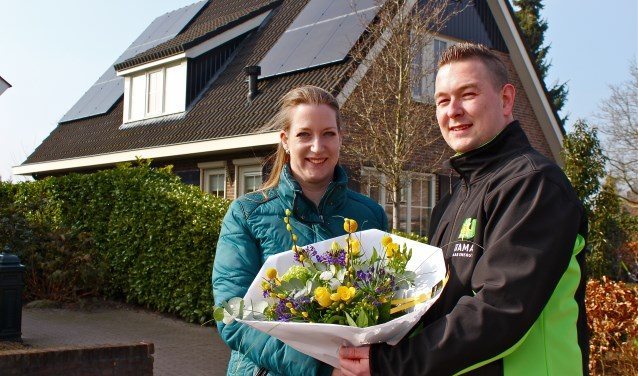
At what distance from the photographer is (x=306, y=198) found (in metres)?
2.86

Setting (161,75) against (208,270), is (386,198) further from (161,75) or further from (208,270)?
(161,75)

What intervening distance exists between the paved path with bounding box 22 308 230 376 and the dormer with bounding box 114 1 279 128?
291 inches

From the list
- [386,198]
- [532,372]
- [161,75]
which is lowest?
[532,372]

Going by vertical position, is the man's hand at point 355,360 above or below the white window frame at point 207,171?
below

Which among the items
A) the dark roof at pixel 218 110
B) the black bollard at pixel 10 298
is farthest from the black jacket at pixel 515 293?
the dark roof at pixel 218 110

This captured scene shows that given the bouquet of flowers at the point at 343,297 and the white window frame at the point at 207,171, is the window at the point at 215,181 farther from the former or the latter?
the bouquet of flowers at the point at 343,297

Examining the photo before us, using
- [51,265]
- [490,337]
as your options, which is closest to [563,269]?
[490,337]

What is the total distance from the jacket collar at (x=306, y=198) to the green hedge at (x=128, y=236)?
20.5 ft

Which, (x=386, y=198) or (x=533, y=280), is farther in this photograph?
(x=386, y=198)

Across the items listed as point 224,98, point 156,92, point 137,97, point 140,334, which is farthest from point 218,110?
point 140,334

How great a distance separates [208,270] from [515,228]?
754 centimetres

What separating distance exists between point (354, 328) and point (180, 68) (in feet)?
Result: 50.5

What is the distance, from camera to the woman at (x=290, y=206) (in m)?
2.67

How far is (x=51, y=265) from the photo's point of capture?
1080 centimetres
